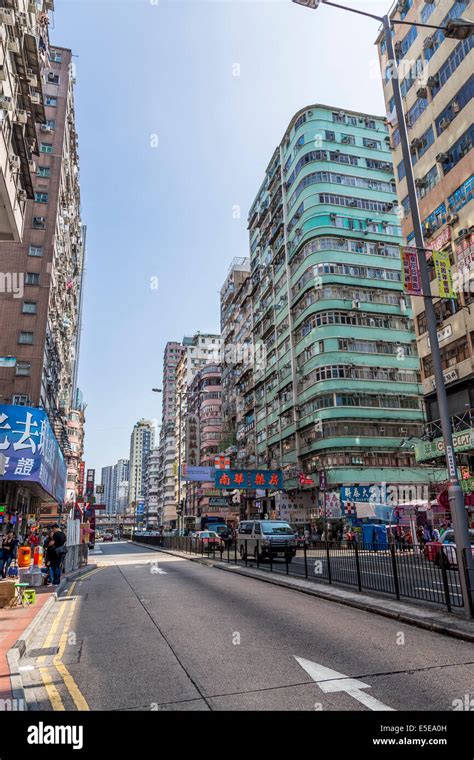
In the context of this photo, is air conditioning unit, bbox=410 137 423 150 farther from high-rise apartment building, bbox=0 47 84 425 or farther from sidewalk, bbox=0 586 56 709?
sidewalk, bbox=0 586 56 709

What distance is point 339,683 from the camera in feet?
18.2

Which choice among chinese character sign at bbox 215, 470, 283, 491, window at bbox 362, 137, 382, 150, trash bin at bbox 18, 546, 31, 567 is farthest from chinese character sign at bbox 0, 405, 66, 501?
window at bbox 362, 137, 382, 150

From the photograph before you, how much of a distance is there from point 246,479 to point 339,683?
3397 centimetres

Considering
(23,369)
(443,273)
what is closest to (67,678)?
(443,273)

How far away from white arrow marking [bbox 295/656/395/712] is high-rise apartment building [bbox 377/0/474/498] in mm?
21681

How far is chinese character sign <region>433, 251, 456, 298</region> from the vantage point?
1248 cm

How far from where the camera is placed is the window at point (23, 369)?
124ft

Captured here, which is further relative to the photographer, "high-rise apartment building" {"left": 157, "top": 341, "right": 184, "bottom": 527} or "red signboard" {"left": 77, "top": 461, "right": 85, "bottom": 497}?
"high-rise apartment building" {"left": 157, "top": 341, "right": 184, "bottom": 527}

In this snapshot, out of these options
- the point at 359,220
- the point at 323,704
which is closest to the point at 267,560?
the point at 323,704

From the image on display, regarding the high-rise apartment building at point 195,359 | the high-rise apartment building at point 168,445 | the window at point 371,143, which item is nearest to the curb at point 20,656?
the window at point 371,143

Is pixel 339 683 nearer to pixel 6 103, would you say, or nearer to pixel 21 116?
pixel 6 103
